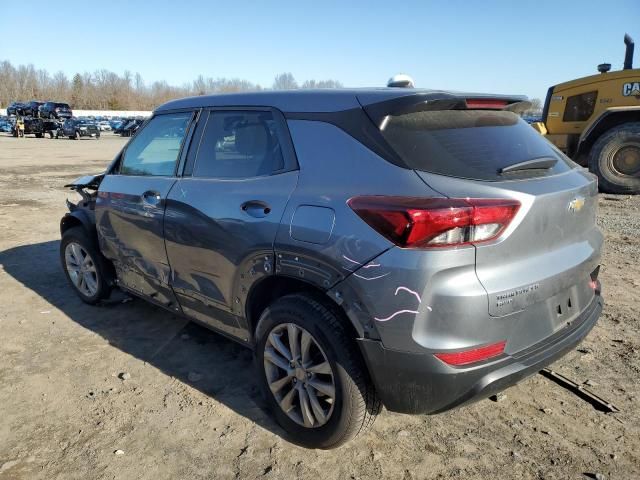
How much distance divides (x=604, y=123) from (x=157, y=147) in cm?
→ 931

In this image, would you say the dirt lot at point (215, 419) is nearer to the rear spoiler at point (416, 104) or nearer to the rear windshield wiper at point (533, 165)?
the rear windshield wiper at point (533, 165)

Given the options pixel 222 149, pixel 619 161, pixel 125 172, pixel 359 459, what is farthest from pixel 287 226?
pixel 619 161

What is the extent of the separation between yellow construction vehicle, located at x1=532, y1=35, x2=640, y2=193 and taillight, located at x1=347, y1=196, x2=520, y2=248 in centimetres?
885

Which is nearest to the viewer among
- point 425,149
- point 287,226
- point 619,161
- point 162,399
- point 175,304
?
point 425,149

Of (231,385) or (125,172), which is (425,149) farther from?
(125,172)

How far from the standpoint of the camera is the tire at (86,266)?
439cm

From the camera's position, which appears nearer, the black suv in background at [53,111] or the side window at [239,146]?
the side window at [239,146]

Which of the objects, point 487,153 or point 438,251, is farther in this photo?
point 487,153

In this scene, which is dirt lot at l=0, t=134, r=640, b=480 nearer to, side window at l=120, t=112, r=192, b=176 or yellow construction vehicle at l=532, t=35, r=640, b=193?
side window at l=120, t=112, r=192, b=176

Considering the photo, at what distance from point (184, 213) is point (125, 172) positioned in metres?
1.15

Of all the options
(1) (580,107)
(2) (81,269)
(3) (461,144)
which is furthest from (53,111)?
(3) (461,144)

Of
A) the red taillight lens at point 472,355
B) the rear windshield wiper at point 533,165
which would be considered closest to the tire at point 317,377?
the red taillight lens at point 472,355

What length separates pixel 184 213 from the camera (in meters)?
3.16

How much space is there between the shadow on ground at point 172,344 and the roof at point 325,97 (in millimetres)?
1764
